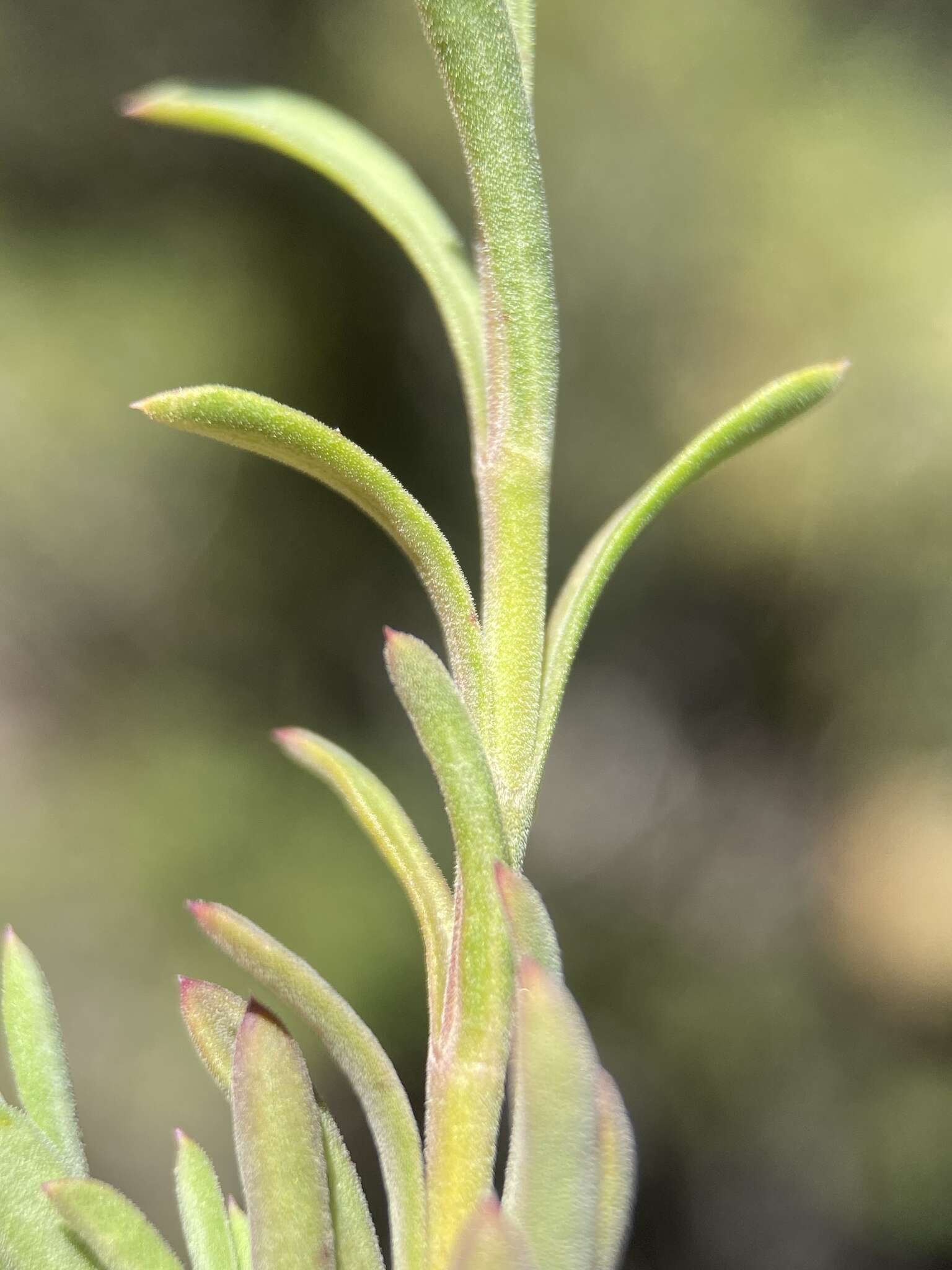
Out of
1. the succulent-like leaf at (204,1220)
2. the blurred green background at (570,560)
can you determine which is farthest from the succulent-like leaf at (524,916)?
the blurred green background at (570,560)

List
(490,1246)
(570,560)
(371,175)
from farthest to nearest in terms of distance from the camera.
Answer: (570,560) → (371,175) → (490,1246)

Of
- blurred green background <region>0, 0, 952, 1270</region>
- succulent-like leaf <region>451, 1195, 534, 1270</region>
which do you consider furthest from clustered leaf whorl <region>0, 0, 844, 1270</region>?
blurred green background <region>0, 0, 952, 1270</region>

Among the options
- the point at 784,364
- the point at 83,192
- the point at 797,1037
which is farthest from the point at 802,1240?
the point at 83,192

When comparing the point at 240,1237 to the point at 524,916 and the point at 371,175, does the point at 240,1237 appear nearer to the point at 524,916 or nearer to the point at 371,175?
the point at 524,916

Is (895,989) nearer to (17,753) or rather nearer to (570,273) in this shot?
(570,273)

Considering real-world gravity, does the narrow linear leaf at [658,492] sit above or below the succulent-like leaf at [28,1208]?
above

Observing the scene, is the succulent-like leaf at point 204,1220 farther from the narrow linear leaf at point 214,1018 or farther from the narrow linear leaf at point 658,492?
the narrow linear leaf at point 658,492

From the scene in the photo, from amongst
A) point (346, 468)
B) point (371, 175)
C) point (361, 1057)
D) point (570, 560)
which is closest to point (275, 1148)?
point (361, 1057)
